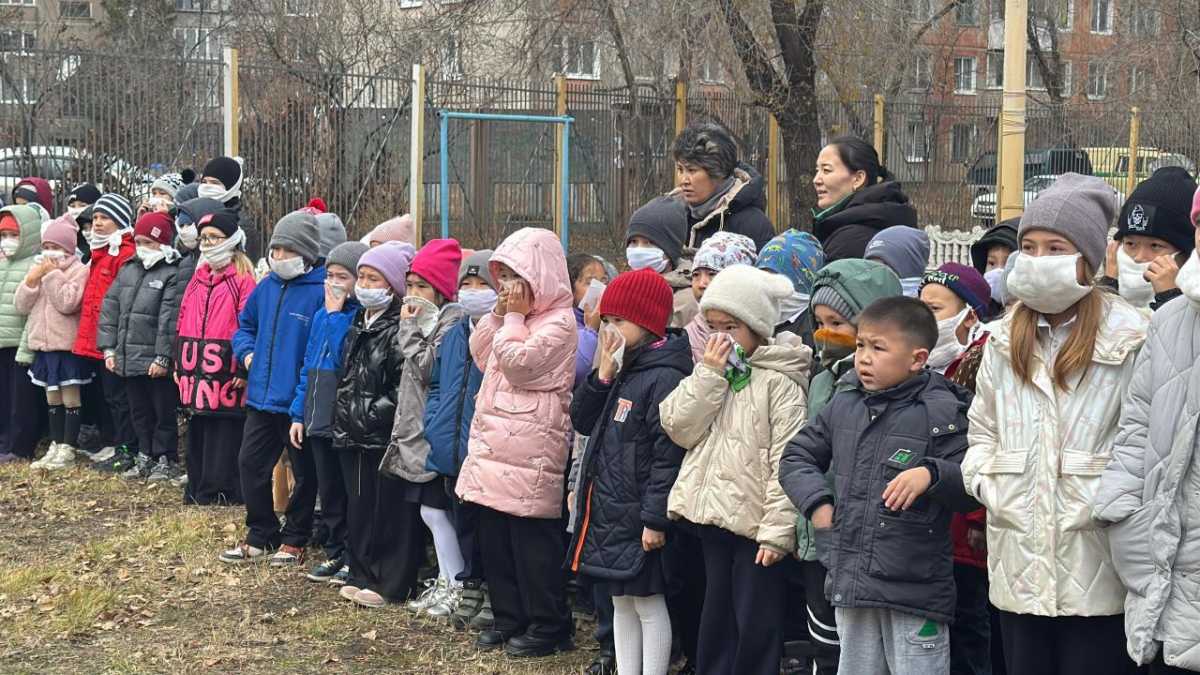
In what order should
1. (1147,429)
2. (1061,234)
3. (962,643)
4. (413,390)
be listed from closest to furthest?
(1147,429)
(1061,234)
(962,643)
(413,390)

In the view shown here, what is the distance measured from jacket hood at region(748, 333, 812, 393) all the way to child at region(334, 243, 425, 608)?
235 centimetres

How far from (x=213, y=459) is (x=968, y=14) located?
20327 millimetres

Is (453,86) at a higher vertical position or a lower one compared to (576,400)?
higher

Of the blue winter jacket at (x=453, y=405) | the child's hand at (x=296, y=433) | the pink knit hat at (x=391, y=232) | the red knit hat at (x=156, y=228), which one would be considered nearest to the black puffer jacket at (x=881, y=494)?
the blue winter jacket at (x=453, y=405)

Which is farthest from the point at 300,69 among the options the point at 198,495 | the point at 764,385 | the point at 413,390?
the point at 764,385

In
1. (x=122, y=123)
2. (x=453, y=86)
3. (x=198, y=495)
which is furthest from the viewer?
(x=453, y=86)

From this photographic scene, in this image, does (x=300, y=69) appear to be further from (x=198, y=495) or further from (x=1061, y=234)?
(x=1061, y=234)

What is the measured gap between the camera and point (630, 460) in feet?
18.9

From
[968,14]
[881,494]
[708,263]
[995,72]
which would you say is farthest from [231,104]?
[995,72]

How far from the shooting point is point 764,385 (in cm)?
535

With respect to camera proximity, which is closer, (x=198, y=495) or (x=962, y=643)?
(x=962, y=643)

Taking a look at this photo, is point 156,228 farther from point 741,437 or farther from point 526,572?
point 741,437

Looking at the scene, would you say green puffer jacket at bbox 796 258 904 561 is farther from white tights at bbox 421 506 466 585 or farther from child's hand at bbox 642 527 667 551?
white tights at bbox 421 506 466 585

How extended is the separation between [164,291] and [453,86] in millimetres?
4998
